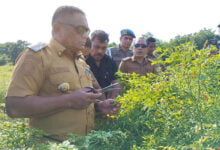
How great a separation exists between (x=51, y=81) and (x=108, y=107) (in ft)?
2.00

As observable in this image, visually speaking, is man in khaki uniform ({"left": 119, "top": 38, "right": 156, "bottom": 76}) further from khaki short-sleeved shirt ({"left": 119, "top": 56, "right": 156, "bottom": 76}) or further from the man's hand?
the man's hand

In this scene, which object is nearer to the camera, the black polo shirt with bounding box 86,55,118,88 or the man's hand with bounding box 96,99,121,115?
the man's hand with bounding box 96,99,121,115

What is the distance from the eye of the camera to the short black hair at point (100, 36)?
347cm

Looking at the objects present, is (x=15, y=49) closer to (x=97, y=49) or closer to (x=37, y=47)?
(x=97, y=49)

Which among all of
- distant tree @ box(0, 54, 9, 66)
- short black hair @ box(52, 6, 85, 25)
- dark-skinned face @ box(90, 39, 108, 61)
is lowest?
distant tree @ box(0, 54, 9, 66)

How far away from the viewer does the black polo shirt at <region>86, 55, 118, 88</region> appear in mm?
3422

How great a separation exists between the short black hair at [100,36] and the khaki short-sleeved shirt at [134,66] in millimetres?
833

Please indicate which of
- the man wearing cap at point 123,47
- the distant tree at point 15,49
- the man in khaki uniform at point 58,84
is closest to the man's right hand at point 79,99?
the man in khaki uniform at point 58,84

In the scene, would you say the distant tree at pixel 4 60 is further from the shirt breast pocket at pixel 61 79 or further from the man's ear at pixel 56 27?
the shirt breast pocket at pixel 61 79

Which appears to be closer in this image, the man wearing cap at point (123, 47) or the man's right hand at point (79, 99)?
the man's right hand at point (79, 99)

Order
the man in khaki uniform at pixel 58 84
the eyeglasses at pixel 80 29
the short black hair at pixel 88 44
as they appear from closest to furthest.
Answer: the man in khaki uniform at pixel 58 84 < the eyeglasses at pixel 80 29 < the short black hair at pixel 88 44

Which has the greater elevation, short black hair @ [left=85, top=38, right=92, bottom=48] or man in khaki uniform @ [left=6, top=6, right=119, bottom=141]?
short black hair @ [left=85, top=38, right=92, bottom=48]

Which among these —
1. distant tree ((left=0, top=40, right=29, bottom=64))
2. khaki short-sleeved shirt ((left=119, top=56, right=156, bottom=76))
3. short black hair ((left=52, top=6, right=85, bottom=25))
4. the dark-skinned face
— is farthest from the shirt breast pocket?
distant tree ((left=0, top=40, right=29, bottom=64))

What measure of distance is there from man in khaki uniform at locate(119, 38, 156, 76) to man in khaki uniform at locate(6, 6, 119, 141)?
2.00 meters
